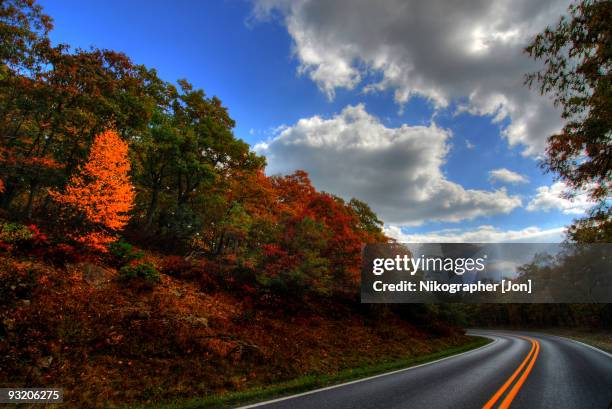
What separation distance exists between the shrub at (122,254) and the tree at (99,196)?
1.50ft

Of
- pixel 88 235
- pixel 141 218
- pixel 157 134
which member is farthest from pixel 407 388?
pixel 141 218

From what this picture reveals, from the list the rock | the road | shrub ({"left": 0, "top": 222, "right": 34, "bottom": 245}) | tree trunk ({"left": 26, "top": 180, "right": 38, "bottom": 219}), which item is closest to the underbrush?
the rock

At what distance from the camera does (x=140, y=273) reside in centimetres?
1362

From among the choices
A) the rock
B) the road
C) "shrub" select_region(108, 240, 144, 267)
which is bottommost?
the road

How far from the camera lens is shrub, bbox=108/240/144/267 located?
46.8 feet

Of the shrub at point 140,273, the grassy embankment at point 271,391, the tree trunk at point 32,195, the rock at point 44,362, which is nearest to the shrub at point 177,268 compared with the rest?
the shrub at point 140,273

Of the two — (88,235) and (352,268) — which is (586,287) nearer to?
→ (352,268)

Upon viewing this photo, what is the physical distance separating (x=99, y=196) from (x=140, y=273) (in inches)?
184

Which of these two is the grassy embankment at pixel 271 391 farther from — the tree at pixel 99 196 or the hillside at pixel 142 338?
the tree at pixel 99 196

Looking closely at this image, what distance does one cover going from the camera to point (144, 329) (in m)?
10.0

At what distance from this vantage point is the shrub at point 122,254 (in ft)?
46.8

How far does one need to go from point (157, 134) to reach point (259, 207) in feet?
31.9

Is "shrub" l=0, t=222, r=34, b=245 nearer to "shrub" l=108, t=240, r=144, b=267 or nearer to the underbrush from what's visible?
the underbrush

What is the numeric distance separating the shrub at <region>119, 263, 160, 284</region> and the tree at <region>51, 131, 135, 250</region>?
1.82 m
